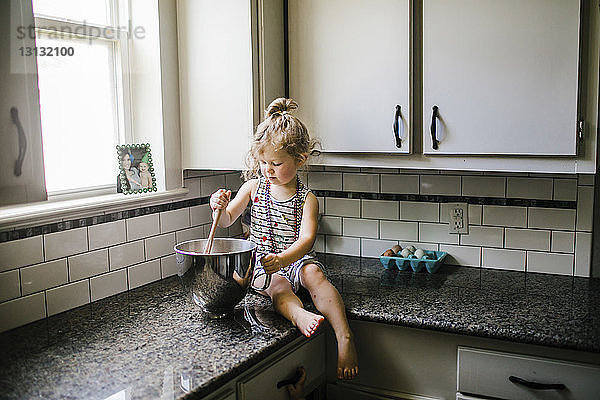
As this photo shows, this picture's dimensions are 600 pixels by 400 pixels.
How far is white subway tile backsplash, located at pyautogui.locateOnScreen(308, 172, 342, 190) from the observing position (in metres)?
2.51

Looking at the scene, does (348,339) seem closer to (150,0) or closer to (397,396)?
(397,396)

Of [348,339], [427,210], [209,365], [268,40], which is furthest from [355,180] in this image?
[209,365]

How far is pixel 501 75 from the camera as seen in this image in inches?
74.0

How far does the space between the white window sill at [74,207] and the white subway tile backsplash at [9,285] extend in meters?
0.13

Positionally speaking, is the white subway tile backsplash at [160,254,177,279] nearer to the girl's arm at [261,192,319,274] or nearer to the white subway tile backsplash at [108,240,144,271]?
the white subway tile backsplash at [108,240,144,271]

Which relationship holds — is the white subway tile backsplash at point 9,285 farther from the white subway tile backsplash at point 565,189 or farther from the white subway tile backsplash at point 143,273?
the white subway tile backsplash at point 565,189

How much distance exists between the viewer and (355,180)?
2473 millimetres

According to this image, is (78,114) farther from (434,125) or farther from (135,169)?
(434,125)

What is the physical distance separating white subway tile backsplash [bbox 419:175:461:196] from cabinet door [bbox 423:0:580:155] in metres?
0.35

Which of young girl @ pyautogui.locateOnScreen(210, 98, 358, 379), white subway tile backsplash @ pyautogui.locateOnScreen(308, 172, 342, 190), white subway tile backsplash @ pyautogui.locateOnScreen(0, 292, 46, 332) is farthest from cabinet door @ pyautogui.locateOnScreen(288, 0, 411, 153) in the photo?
white subway tile backsplash @ pyautogui.locateOnScreen(0, 292, 46, 332)

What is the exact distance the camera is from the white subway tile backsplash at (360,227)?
245 centimetres

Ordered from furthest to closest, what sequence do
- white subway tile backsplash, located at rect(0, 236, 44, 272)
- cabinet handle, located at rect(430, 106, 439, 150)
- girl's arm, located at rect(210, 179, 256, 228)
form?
girl's arm, located at rect(210, 179, 256, 228), cabinet handle, located at rect(430, 106, 439, 150), white subway tile backsplash, located at rect(0, 236, 44, 272)

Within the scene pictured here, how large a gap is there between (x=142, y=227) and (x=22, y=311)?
49 centimetres

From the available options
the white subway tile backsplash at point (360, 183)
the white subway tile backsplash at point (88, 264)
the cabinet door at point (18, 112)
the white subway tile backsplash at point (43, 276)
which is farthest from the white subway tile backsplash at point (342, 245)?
the cabinet door at point (18, 112)
